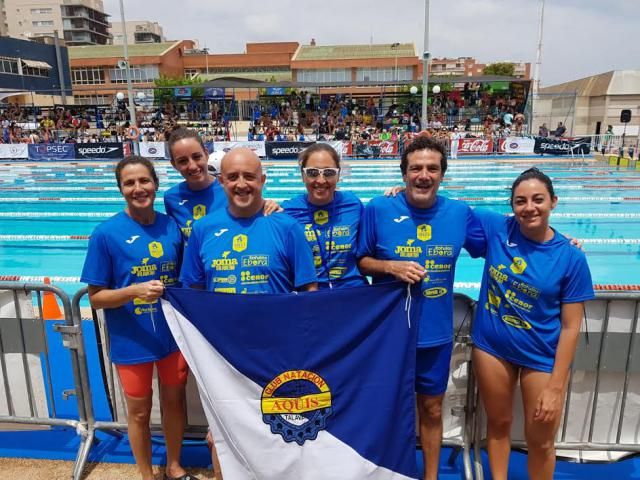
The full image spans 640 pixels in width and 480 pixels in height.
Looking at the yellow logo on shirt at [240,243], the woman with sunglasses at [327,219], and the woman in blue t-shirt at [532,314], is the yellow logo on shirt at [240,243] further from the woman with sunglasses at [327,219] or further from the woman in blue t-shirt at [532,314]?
the woman in blue t-shirt at [532,314]

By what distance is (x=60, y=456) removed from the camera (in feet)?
10.2

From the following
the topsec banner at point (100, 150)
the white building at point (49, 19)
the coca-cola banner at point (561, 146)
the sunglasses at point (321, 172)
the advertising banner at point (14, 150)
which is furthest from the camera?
the white building at point (49, 19)

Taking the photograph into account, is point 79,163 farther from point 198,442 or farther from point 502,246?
point 502,246

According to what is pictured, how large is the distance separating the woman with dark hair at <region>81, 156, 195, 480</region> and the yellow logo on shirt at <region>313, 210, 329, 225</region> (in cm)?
77

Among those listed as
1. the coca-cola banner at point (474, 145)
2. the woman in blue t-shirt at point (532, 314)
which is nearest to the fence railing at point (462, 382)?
the woman in blue t-shirt at point (532, 314)

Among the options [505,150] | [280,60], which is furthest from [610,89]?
[280,60]

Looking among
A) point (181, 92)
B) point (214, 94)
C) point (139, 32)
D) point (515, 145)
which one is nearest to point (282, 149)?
point (214, 94)

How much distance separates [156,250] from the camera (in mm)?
2490

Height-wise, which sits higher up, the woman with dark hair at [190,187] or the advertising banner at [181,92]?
the advertising banner at [181,92]

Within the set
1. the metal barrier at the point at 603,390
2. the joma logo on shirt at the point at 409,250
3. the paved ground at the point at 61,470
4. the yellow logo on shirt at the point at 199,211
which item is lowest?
the paved ground at the point at 61,470

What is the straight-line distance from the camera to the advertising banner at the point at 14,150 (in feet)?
74.7

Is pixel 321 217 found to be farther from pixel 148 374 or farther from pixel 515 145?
pixel 515 145

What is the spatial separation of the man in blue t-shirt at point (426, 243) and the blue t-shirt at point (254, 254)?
1.32 ft

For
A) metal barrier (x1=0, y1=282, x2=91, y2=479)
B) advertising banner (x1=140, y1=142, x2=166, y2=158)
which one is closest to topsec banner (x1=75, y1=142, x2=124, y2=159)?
advertising banner (x1=140, y1=142, x2=166, y2=158)
